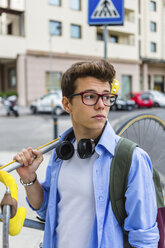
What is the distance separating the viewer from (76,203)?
1427 millimetres

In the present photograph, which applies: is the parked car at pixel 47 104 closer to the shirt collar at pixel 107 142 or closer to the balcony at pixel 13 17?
the balcony at pixel 13 17

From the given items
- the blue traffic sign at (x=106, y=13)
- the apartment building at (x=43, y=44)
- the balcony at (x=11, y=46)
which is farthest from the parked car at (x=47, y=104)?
the blue traffic sign at (x=106, y=13)

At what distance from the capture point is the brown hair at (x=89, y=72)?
53.6 inches

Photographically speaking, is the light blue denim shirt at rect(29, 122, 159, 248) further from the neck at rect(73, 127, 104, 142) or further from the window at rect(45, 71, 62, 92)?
the window at rect(45, 71, 62, 92)

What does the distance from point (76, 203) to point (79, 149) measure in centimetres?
26

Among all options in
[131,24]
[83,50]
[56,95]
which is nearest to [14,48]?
[83,50]

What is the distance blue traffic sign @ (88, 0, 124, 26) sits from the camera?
343 centimetres

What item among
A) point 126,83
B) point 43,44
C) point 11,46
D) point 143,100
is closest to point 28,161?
point 143,100

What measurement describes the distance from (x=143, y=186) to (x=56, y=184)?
427mm

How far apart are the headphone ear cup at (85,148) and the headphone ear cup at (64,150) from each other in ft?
0.29

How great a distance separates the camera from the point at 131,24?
3091 cm

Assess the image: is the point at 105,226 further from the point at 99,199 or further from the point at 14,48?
the point at 14,48

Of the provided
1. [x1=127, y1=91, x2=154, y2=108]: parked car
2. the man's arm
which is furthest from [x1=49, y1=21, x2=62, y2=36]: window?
the man's arm

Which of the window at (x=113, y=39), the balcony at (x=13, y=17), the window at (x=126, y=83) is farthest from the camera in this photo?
the window at (x=126, y=83)
